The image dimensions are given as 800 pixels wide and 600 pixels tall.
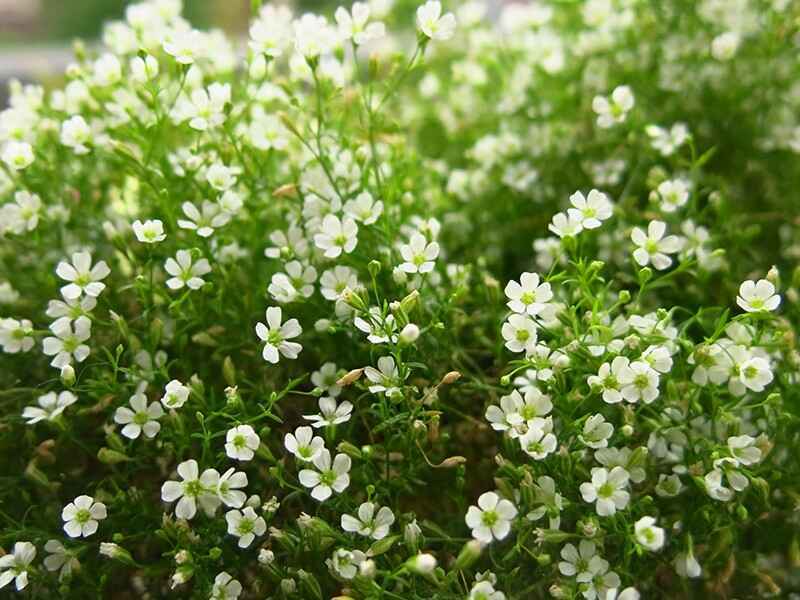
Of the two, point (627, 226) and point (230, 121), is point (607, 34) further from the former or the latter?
point (230, 121)

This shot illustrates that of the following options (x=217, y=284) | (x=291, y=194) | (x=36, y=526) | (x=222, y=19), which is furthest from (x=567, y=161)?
(x=222, y=19)

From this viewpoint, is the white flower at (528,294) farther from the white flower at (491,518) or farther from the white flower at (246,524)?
the white flower at (246,524)

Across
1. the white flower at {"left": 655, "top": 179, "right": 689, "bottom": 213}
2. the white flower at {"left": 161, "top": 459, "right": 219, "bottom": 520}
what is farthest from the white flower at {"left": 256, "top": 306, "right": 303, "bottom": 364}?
the white flower at {"left": 655, "top": 179, "right": 689, "bottom": 213}

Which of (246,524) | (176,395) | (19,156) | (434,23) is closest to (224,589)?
(246,524)

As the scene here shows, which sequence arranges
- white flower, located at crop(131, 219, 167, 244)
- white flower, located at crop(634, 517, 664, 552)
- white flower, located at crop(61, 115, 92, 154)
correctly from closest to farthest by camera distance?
white flower, located at crop(634, 517, 664, 552) → white flower, located at crop(131, 219, 167, 244) → white flower, located at crop(61, 115, 92, 154)

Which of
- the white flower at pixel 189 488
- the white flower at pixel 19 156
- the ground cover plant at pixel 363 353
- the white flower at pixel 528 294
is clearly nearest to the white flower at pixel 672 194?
the ground cover plant at pixel 363 353

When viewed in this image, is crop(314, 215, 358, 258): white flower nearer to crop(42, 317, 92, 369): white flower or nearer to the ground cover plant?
the ground cover plant
